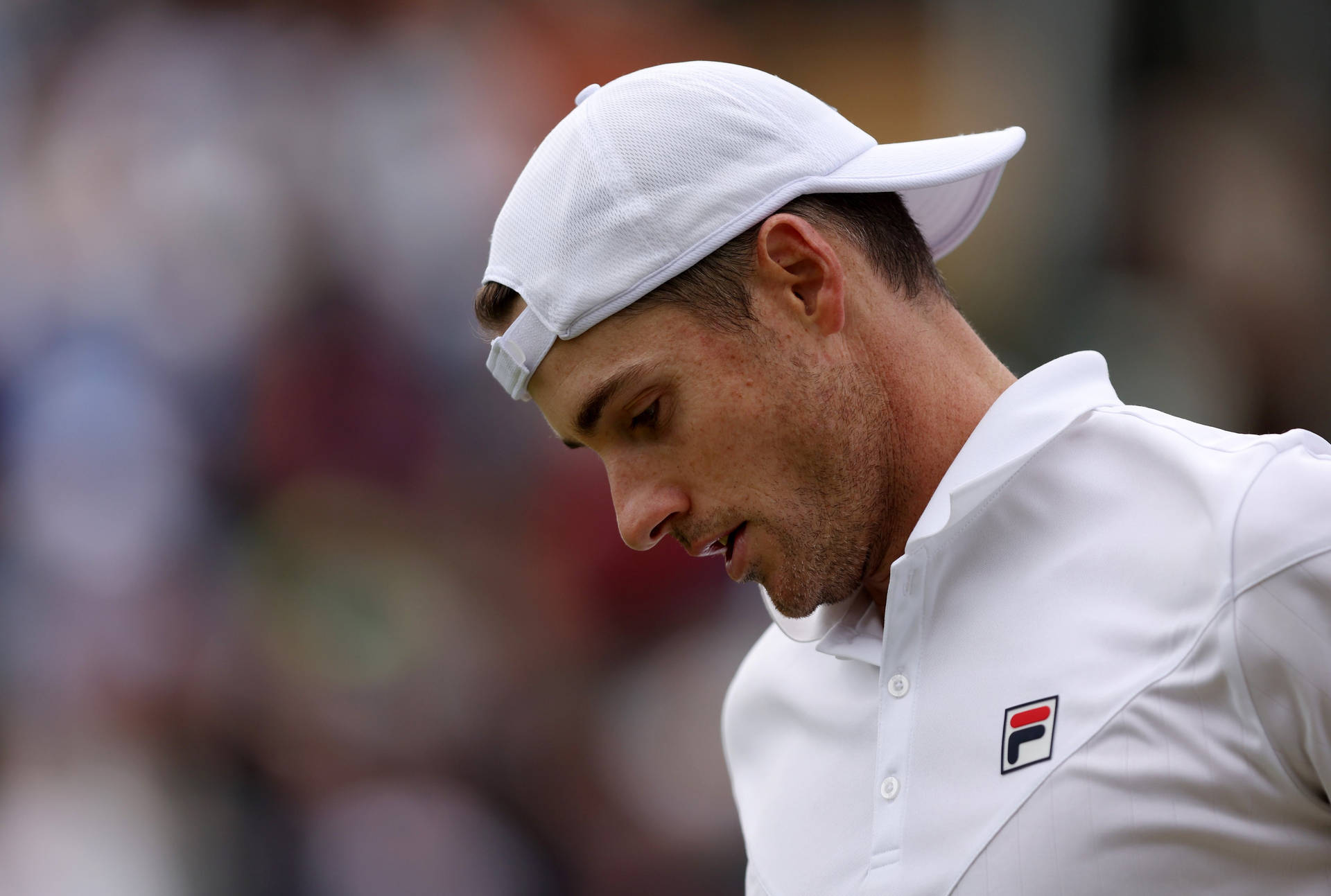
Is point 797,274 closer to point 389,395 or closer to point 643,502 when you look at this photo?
point 643,502

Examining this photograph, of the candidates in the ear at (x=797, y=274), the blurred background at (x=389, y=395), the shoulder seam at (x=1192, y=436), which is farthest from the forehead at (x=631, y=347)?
the blurred background at (x=389, y=395)

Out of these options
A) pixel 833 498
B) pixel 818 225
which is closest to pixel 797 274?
pixel 818 225

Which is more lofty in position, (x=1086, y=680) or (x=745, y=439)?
(x=745, y=439)

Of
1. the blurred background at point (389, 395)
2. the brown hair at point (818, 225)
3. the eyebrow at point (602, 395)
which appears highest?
the brown hair at point (818, 225)

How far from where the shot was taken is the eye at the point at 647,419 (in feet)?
4.96

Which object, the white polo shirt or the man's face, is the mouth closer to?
the man's face

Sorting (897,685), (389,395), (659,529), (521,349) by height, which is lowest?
(389,395)

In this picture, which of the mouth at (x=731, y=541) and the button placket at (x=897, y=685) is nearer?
the button placket at (x=897, y=685)

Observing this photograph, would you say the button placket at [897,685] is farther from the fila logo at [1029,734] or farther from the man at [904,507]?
the fila logo at [1029,734]

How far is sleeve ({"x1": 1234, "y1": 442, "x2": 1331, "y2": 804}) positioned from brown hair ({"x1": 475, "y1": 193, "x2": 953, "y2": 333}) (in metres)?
0.56

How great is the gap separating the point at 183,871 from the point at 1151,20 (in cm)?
410

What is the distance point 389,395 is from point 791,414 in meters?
2.64

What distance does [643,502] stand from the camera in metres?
1.52

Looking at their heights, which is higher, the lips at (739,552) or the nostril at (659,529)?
the nostril at (659,529)
